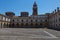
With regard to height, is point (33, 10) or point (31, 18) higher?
point (33, 10)

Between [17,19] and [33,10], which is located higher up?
[33,10]

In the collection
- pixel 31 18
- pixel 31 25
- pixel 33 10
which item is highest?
pixel 33 10

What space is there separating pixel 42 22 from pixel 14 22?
1848 cm

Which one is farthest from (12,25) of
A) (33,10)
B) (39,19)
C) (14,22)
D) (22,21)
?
(33,10)

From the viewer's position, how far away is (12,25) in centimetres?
7444

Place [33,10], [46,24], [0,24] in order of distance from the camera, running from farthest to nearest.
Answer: [33,10] < [46,24] < [0,24]

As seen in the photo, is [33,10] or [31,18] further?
[33,10]

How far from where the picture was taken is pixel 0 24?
5959 centimetres

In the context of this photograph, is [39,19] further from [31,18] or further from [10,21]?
[10,21]

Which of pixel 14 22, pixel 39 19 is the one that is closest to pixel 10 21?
pixel 14 22

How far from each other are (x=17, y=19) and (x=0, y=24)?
1856cm

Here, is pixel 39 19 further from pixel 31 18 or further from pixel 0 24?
pixel 0 24

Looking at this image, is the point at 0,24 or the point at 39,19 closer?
the point at 0,24

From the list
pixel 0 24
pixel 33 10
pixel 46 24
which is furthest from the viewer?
pixel 33 10
